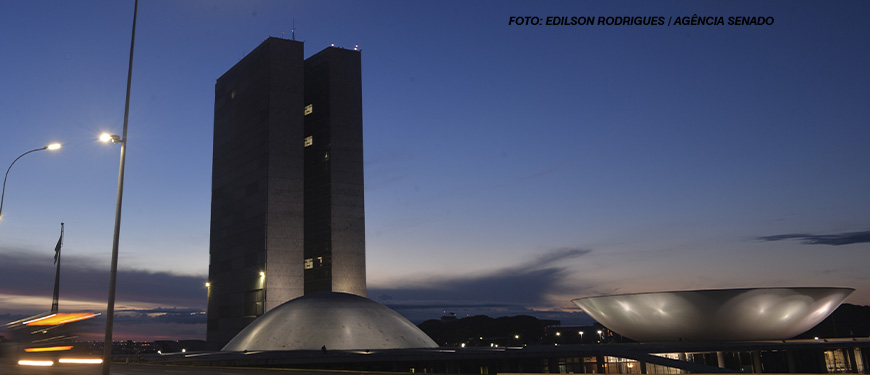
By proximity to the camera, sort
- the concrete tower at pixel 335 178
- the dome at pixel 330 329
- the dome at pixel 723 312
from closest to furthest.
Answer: the dome at pixel 723 312 → the dome at pixel 330 329 → the concrete tower at pixel 335 178

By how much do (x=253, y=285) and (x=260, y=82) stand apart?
37420mm

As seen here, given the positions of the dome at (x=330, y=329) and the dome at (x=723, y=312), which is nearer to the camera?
the dome at (x=723, y=312)

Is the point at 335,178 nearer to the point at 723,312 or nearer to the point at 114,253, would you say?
the point at 723,312

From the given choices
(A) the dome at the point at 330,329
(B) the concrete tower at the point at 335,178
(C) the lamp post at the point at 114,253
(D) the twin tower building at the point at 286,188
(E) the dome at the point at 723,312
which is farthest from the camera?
(B) the concrete tower at the point at 335,178

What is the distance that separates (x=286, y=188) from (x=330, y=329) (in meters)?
49.4

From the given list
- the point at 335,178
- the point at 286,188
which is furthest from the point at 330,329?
the point at 335,178

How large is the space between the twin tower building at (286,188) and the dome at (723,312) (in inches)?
2442

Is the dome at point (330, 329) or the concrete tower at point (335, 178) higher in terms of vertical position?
the concrete tower at point (335, 178)

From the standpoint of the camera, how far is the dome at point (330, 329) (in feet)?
225

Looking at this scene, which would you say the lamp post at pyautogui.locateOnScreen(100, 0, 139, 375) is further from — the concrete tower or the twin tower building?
the concrete tower

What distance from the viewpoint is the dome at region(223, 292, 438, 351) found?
225ft

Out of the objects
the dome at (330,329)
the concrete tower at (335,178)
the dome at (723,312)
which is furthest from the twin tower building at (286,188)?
the dome at (723,312)

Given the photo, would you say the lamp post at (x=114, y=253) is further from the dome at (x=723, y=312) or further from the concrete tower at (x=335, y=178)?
the concrete tower at (x=335, y=178)

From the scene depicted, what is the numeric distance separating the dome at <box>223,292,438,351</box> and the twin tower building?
1326 inches
